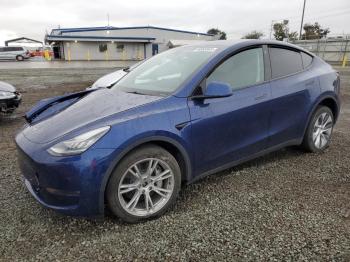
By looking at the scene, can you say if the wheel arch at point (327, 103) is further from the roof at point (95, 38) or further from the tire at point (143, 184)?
the roof at point (95, 38)

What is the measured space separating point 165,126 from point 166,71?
992 mm

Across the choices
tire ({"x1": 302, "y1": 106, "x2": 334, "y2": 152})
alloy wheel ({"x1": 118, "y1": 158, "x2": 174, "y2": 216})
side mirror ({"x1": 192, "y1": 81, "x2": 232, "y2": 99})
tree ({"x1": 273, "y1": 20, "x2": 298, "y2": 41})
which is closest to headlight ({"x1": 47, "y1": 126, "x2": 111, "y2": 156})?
alloy wheel ({"x1": 118, "y1": 158, "x2": 174, "y2": 216})

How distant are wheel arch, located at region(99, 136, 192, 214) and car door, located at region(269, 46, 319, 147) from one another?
127 centimetres

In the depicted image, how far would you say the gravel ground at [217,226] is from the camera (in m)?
2.55

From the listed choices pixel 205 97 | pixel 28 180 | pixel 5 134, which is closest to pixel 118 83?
pixel 205 97

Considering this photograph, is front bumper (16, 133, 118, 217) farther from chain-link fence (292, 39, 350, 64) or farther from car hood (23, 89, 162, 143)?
chain-link fence (292, 39, 350, 64)

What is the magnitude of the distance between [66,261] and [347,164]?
3.62 metres

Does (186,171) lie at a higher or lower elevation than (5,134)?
higher

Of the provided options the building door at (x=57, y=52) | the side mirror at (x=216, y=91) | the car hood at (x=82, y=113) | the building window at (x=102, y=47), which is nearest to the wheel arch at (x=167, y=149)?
the car hood at (x=82, y=113)

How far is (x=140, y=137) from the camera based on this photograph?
2.79 meters

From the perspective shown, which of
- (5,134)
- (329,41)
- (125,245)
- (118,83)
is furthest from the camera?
(329,41)

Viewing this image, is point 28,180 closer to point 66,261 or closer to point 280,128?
point 66,261

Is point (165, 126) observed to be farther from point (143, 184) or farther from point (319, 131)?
point (319, 131)

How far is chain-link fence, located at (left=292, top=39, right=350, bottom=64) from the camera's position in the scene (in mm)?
30188
